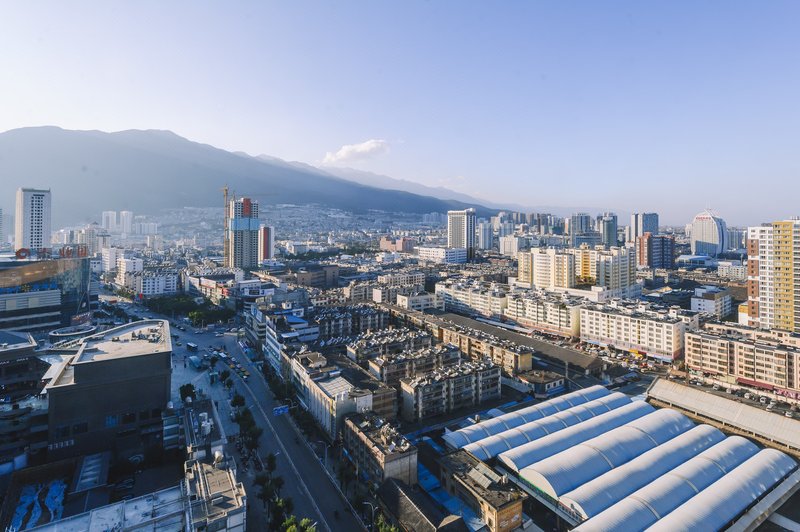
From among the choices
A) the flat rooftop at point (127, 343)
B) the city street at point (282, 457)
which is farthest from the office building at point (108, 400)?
the city street at point (282, 457)

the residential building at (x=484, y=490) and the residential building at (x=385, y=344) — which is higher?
the residential building at (x=385, y=344)

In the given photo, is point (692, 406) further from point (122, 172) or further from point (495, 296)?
point (122, 172)

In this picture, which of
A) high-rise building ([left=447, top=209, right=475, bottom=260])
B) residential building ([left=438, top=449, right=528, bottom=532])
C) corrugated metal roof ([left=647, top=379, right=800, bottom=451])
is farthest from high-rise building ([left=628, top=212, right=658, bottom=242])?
residential building ([left=438, top=449, right=528, bottom=532])

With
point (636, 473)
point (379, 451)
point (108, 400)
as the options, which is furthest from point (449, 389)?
point (108, 400)

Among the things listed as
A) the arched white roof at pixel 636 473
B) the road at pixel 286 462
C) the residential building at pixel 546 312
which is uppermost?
the residential building at pixel 546 312

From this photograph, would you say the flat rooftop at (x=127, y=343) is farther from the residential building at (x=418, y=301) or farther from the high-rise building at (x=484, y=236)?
the high-rise building at (x=484, y=236)

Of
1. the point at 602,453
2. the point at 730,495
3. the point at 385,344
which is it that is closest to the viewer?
the point at 730,495

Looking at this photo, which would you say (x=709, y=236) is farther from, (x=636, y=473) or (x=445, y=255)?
(x=636, y=473)

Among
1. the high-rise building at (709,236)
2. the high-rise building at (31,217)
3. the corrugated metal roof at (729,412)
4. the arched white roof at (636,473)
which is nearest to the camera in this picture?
the arched white roof at (636,473)
